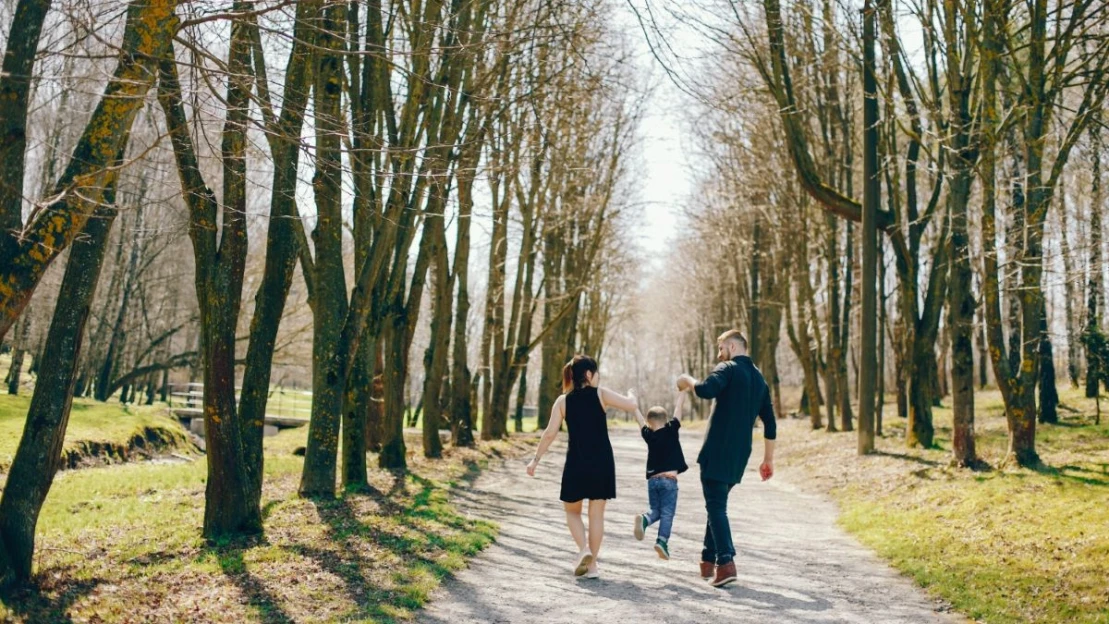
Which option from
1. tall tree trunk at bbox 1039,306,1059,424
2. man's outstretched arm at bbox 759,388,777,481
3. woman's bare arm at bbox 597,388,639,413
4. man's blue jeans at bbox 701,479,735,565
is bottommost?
man's blue jeans at bbox 701,479,735,565

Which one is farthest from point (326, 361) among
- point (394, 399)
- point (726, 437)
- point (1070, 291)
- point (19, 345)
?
point (1070, 291)

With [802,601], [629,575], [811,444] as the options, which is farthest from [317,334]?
[811,444]

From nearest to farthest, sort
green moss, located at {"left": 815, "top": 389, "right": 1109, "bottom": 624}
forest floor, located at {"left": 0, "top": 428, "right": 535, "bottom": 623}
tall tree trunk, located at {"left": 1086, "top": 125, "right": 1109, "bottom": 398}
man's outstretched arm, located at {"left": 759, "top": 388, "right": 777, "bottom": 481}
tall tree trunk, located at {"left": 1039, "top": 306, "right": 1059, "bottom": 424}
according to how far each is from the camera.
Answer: forest floor, located at {"left": 0, "top": 428, "right": 535, "bottom": 623}
green moss, located at {"left": 815, "top": 389, "right": 1109, "bottom": 624}
man's outstretched arm, located at {"left": 759, "top": 388, "right": 777, "bottom": 481}
tall tree trunk, located at {"left": 1086, "top": 125, "right": 1109, "bottom": 398}
tall tree trunk, located at {"left": 1039, "top": 306, "right": 1059, "bottom": 424}

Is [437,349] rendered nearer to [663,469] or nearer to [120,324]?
[663,469]

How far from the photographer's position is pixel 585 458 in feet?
26.9

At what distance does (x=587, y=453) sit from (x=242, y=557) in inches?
126

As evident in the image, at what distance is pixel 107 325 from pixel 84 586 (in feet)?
98.4

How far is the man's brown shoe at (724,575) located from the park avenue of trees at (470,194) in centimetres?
387

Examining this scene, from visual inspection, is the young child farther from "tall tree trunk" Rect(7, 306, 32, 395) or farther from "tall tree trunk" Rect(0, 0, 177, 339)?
"tall tree trunk" Rect(7, 306, 32, 395)

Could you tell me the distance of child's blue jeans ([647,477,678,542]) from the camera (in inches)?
343

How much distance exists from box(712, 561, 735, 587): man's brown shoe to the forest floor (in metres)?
2.39

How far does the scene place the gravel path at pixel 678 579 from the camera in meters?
6.90

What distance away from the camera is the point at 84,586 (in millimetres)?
7043

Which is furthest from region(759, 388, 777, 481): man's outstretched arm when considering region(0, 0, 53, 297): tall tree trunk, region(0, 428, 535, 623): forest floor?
region(0, 0, 53, 297): tall tree trunk
